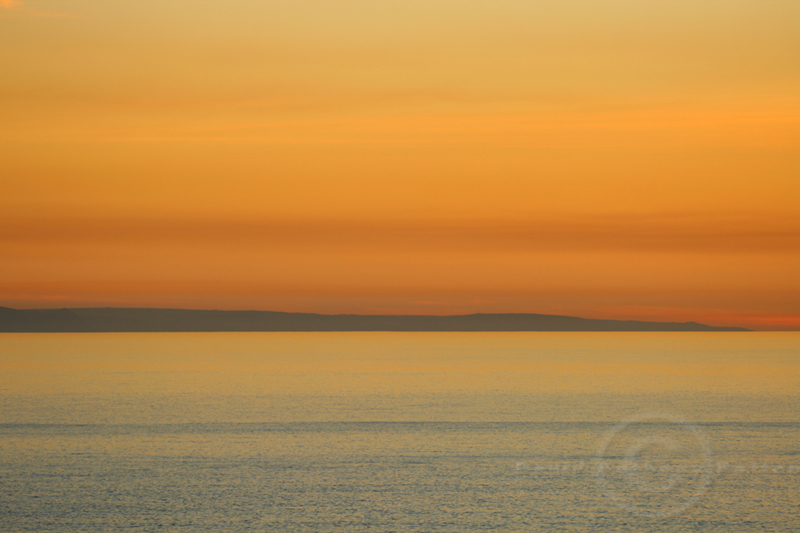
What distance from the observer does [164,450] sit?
45094 mm

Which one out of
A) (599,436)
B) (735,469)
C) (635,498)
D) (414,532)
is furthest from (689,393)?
(414,532)

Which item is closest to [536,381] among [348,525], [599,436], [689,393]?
[689,393]

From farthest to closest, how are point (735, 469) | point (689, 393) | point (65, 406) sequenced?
point (689, 393) → point (65, 406) → point (735, 469)

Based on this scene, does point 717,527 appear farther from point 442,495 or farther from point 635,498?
point 442,495

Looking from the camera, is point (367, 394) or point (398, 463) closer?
point (398, 463)

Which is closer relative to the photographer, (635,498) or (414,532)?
(414,532)

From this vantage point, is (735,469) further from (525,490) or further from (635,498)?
(525,490)

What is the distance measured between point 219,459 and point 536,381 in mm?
68018


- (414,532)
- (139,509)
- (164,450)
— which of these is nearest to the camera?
(414,532)

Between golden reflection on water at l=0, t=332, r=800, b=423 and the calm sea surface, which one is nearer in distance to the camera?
the calm sea surface

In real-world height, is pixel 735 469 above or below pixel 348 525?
above

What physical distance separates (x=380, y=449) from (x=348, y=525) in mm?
15189

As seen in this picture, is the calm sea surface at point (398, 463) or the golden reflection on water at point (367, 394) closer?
the calm sea surface at point (398, 463)

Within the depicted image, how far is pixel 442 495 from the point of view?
34344 millimetres
